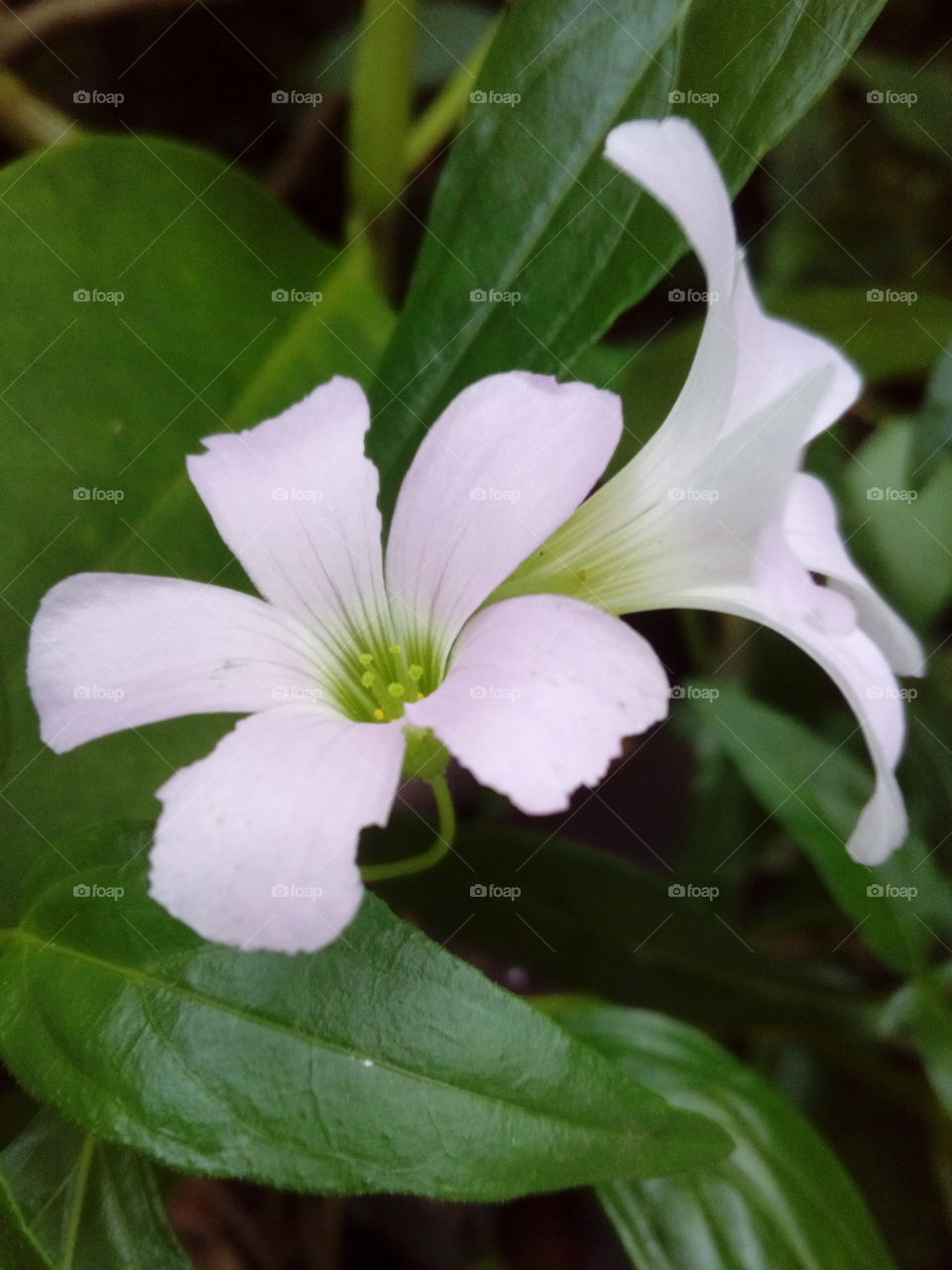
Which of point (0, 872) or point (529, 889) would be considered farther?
point (529, 889)

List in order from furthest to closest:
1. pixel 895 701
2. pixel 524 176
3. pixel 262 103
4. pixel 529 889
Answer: pixel 262 103
pixel 529 889
pixel 524 176
pixel 895 701

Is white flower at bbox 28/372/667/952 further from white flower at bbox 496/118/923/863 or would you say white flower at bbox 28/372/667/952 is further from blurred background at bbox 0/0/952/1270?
blurred background at bbox 0/0/952/1270

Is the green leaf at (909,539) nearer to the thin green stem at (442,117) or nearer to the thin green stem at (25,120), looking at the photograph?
the thin green stem at (442,117)

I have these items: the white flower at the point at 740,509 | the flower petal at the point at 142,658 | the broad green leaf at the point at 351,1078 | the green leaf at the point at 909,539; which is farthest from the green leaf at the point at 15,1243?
the green leaf at the point at 909,539

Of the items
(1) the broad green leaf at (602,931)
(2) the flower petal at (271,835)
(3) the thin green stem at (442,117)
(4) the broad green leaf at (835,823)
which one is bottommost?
(1) the broad green leaf at (602,931)

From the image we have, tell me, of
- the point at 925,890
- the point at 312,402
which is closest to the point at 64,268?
the point at 312,402

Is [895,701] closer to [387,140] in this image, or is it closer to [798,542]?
[798,542]

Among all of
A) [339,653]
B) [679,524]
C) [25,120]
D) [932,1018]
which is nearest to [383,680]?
[339,653]
